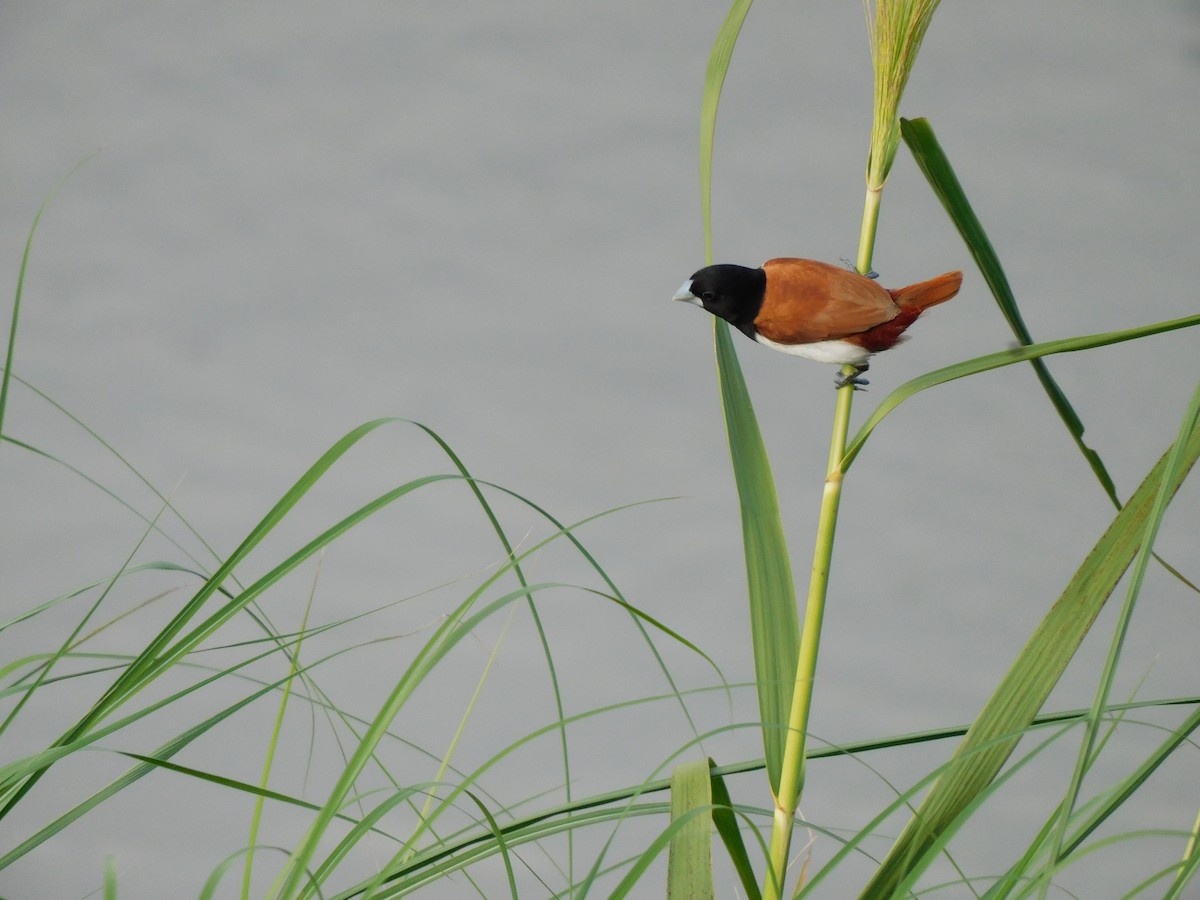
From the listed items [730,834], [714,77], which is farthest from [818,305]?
[730,834]

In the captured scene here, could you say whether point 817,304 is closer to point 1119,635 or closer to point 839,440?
point 839,440

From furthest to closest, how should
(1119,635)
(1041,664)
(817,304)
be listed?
(817,304) < (1041,664) < (1119,635)

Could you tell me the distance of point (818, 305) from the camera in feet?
1.70

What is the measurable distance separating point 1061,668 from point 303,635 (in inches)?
→ 11.6

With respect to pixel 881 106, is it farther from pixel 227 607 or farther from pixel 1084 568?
pixel 227 607

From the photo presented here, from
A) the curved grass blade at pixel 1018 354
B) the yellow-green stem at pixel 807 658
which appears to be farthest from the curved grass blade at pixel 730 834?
the curved grass blade at pixel 1018 354

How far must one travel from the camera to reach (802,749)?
457 millimetres

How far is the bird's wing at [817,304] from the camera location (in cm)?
51

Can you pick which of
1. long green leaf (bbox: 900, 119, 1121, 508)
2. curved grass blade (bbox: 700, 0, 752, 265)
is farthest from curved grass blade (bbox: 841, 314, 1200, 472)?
curved grass blade (bbox: 700, 0, 752, 265)

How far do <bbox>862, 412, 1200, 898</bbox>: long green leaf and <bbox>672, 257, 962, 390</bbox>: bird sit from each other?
0.14 meters

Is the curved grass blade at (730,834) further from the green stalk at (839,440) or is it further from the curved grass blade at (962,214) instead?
the curved grass blade at (962,214)

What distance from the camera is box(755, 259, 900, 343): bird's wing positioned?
51 centimetres

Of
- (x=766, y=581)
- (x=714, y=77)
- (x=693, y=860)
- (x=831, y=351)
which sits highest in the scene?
(x=714, y=77)

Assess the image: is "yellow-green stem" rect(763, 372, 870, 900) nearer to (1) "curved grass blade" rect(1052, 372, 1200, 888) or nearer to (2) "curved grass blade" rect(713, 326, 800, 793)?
(2) "curved grass blade" rect(713, 326, 800, 793)
